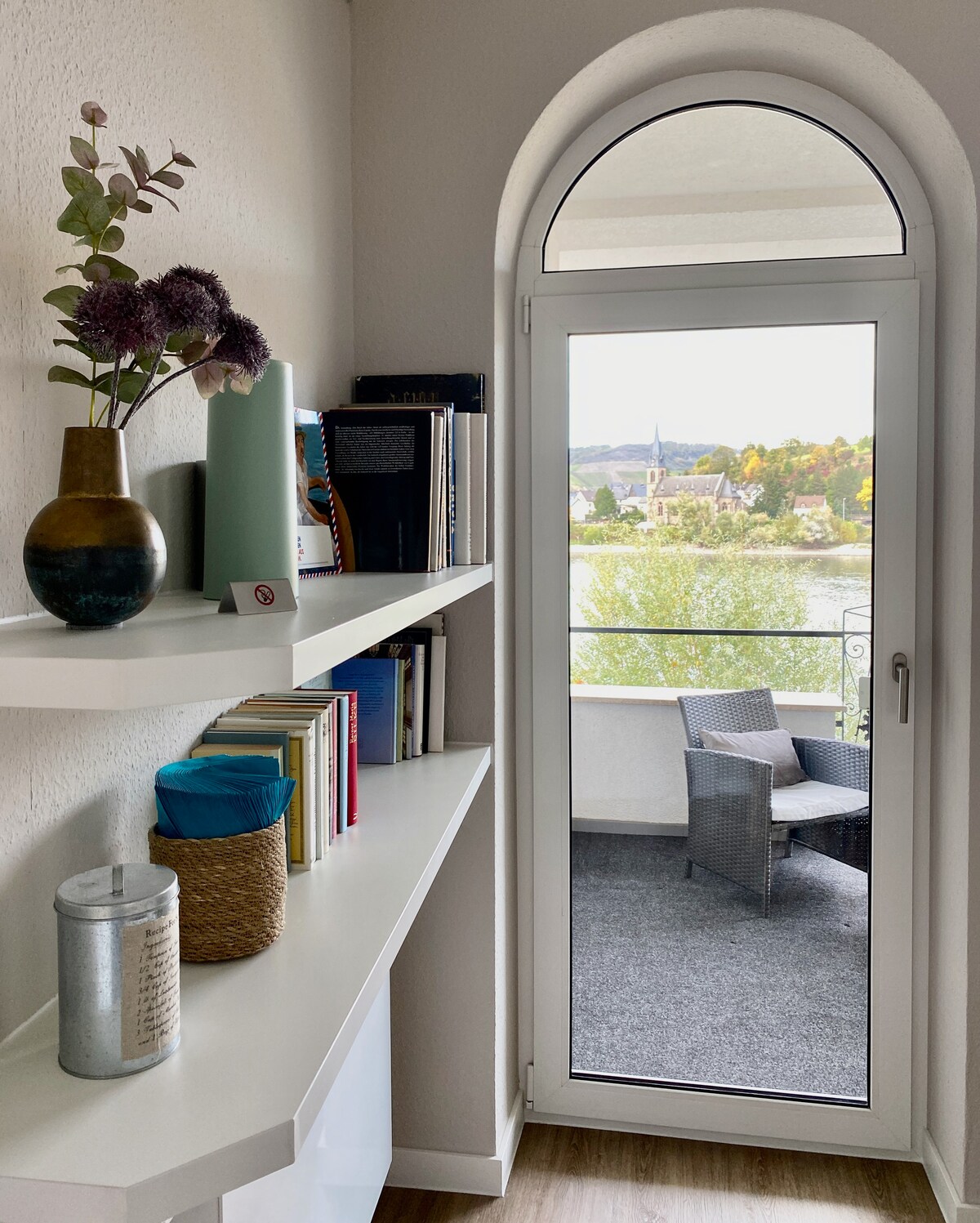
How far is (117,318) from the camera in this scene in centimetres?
84

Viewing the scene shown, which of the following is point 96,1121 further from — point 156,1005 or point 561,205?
point 561,205

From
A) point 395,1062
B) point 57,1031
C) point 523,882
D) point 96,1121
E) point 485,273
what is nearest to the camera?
point 96,1121

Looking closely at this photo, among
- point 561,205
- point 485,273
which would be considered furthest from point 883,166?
point 485,273

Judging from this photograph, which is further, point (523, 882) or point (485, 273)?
point (523, 882)

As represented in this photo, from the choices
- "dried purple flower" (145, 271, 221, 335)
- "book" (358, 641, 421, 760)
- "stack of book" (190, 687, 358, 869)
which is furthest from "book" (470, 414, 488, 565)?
"dried purple flower" (145, 271, 221, 335)

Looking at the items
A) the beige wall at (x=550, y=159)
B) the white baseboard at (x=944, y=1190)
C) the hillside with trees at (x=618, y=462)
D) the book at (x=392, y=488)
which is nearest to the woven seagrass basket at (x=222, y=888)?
the book at (x=392, y=488)

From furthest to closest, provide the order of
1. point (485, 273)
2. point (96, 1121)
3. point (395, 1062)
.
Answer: point (395, 1062)
point (485, 273)
point (96, 1121)

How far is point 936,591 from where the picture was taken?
2029 mm

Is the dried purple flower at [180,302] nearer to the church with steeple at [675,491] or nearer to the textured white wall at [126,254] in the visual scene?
the textured white wall at [126,254]

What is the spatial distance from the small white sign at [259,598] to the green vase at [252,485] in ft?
0.18

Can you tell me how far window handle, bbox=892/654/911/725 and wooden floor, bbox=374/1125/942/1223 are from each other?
962 millimetres

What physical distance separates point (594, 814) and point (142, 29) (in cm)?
170

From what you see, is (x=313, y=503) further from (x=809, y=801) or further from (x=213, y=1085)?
(x=809, y=801)

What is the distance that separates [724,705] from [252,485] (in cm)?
138
